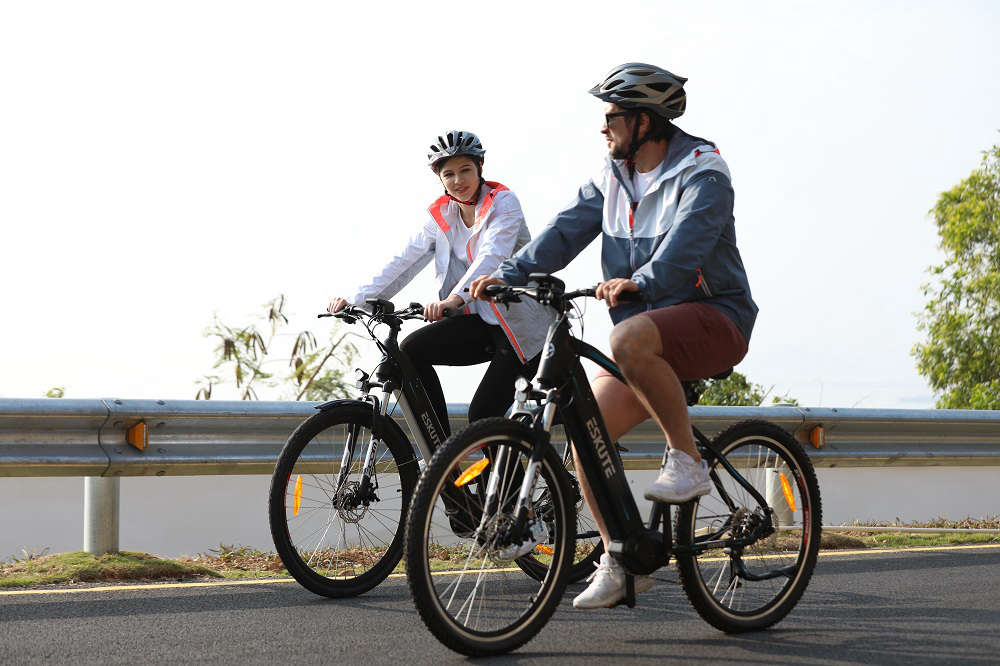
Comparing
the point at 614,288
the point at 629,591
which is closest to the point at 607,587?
the point at 629,591

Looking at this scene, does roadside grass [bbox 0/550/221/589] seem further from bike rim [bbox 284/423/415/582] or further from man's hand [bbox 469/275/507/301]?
man's hand [bbox 469/275/507/301]

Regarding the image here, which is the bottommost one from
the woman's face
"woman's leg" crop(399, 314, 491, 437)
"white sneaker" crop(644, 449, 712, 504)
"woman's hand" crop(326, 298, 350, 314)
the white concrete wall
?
the white concrete wall

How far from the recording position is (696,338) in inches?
187

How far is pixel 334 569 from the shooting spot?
19.1 feet

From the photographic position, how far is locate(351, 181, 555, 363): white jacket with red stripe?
6203 mm

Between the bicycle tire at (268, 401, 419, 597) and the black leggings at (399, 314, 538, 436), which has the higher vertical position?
the black leggings at (399, 314, 538, 436)

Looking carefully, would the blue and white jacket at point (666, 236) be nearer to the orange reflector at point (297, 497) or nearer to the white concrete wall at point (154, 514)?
the orange reflector at point (297, 497)

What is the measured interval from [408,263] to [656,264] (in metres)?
2.29

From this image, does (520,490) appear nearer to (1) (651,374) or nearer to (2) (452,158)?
(1) (651,374)

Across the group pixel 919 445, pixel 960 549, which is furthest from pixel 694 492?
pixel 919 445

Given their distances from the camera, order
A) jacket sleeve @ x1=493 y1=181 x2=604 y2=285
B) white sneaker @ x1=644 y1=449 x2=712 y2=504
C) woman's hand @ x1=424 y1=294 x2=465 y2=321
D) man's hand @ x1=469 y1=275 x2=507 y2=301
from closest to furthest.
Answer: white sneaker @ x1=644 y1=449 x2=712 y2=504 < man's hand @ x1=469 y1=275 x2=507 y2=301 < jacket sleeve @ x1=493 y1=181 x2=604 y2=285 < woman's hand @ x1=424 y1=294 x2=465 y2=321

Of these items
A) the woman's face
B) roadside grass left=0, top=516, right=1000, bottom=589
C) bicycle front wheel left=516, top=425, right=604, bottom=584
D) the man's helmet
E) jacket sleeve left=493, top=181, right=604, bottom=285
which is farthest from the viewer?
the woman's face

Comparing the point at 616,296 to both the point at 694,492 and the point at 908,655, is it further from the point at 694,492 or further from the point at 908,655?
the point at 908,655

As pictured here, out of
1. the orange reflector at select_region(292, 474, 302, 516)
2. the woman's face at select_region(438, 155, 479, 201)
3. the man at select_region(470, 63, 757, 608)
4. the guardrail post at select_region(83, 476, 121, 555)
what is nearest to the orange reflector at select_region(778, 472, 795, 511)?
the man at select_region(470, 63, 757, 608)
